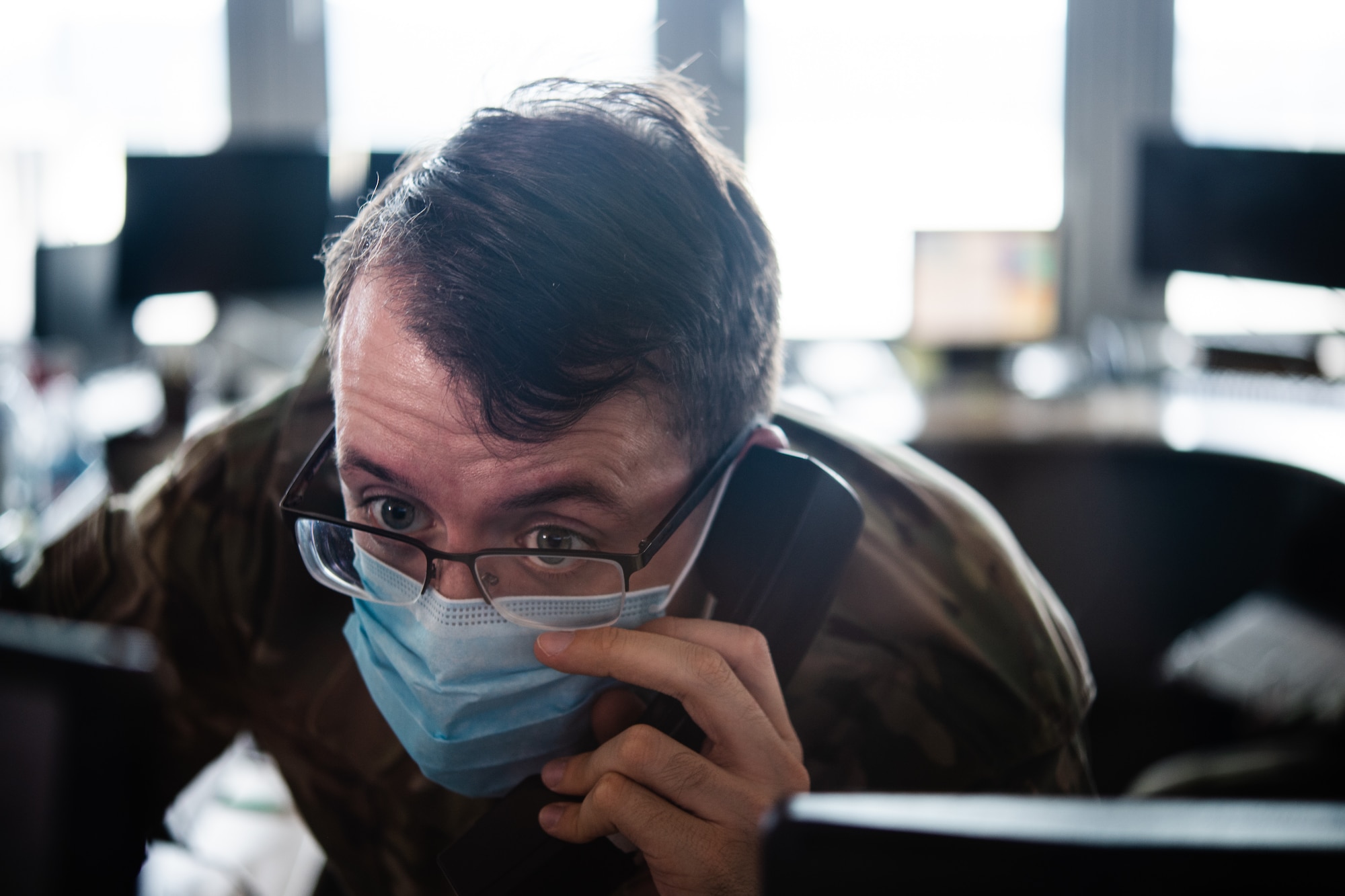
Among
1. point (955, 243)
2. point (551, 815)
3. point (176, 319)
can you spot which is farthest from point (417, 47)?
point (551, 815)

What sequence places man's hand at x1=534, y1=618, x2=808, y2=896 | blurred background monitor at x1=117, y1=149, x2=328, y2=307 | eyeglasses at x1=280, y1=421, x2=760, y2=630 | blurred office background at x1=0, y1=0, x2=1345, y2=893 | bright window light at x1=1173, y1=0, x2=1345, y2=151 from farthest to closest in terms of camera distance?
1. bright window light at x1=1173, y1=0, x2=1345, y2=151
2. blurred background monitor at x1=117, y1=149, x2=328, y2=307
3. blurred office background at x1=0, y1=0, x2=1345, y2=893
4. eyeglasses at x1=280, y1=421, x2=760, y2=630
5. man's hand at x1=534, y1=618, x2=808, y2=896

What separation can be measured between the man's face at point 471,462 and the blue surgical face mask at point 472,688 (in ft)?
0.09

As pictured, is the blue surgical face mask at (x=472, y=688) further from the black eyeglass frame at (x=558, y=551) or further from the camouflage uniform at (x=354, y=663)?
the camouflage uniform at (x=354, y=663)

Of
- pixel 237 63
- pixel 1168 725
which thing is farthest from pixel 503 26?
pixel 1168 725

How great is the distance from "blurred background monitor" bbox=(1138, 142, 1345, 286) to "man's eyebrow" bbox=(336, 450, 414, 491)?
7.29 feet

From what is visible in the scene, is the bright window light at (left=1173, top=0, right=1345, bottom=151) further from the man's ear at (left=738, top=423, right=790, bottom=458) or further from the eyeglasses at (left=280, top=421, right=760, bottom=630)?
the eyeglasses at (left=280, top=421, right=760, bottom=630)

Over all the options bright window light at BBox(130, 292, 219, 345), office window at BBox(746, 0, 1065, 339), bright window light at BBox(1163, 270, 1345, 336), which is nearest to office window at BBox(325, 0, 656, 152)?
office window at BBox(746, 0, 1065, 339)

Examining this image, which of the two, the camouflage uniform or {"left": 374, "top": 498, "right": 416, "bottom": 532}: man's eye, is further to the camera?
the camouflage uniform

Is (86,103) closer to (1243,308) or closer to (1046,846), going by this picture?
(1243,308)

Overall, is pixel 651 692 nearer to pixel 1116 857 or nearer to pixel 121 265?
pixel 1116 857

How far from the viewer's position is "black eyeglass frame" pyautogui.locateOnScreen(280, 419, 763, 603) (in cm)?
76

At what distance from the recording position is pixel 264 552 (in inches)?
40.8

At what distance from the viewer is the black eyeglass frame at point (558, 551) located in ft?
2.50

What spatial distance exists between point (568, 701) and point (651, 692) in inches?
2.7
